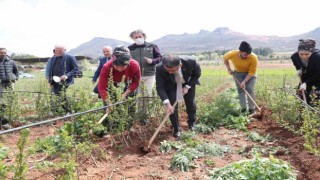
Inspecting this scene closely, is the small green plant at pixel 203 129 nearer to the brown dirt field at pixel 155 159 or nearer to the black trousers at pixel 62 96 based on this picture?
the brown dirt field at pixel 155 159

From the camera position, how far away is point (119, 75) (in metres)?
5.08

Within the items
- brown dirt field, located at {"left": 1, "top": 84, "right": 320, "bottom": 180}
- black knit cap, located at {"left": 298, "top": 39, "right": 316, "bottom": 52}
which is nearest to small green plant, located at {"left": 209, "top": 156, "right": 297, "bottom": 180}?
brown dirt field, located at {"left": 1, "top": 84, "right": 320, "bottom": 180}

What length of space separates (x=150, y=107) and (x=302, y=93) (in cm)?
250

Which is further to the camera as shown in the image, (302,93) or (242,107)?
(242,107)

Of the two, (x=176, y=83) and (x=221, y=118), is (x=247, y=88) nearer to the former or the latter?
(x=221, y=118)

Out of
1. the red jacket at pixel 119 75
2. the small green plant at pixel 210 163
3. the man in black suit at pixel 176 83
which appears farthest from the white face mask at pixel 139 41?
the small green plant at pixel 210 163

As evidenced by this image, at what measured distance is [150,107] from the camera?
5.46m

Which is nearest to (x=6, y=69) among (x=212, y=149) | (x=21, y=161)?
(x=212, y=149)

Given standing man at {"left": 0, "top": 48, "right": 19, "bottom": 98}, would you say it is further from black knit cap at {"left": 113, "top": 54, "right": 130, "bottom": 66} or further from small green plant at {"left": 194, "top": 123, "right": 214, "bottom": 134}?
small green plant at {"left": 194, "top": 123, "right": 214, "bottom": 134}

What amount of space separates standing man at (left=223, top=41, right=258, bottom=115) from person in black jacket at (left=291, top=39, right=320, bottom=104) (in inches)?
33.0

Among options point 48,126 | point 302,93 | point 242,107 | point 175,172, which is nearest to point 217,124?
point 242,107

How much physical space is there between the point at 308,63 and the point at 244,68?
1.50m

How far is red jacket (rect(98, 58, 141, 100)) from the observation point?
15.9 feet

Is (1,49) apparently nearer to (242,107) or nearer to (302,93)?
(242,107)
